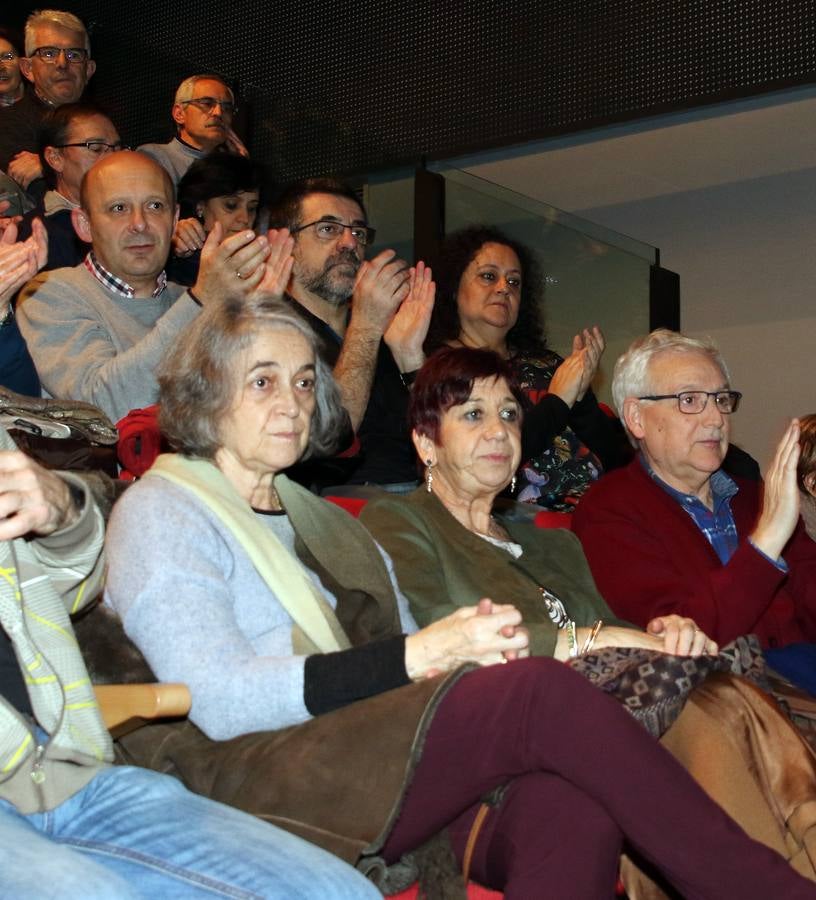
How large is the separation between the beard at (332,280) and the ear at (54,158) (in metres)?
1.01

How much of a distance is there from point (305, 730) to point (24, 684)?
14.8 inches

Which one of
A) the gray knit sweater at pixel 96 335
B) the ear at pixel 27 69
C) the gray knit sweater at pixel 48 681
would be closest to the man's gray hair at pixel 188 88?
the ear at pixel 27 69

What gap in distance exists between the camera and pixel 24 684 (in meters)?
1.77

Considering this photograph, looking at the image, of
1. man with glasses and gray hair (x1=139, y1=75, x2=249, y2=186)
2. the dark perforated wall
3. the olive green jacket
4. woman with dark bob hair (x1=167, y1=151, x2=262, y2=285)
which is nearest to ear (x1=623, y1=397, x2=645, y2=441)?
the olive green jacket

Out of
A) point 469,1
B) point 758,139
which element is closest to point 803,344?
point 758,139

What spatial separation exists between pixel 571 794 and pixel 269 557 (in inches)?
23.4

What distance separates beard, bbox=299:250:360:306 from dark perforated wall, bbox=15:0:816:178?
1.28 metres

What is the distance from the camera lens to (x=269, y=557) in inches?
83.4

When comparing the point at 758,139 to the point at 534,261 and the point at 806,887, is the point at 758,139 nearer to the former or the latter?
the point at 534,261

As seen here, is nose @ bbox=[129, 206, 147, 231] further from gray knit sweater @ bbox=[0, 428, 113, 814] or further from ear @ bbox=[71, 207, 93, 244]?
gray knit sweater @ bbox=[0, 428, 113, 814]

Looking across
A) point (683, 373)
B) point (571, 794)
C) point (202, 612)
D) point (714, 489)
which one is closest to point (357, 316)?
point (683, 373)

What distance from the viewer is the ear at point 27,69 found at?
523 centimetres

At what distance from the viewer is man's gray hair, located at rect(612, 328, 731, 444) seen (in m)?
3.22

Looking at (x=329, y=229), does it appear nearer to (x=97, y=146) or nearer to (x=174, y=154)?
(x=97, y=146)
